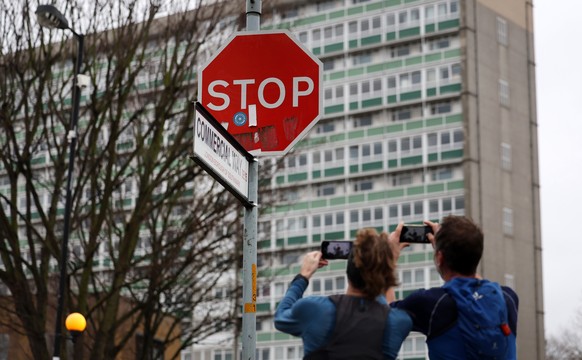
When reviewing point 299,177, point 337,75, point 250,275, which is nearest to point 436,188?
point 299,177

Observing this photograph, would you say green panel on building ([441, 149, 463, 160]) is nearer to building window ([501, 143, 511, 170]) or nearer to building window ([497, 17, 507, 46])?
building window ([501, 143, 511, 170])

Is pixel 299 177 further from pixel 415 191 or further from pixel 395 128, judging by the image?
pixel 415 191

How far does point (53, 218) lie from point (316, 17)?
2863 inches

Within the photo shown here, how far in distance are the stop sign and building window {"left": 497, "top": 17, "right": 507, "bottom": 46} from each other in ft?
281

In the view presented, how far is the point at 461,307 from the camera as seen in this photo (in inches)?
228

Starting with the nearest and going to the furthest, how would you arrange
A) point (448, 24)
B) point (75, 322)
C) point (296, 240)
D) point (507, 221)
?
point (75, 322) → point (507, 221) → point (448, 24) → point (296, 240)

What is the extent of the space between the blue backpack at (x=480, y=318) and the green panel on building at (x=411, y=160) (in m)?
85.4

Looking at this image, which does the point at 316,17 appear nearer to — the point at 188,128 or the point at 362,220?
the point at 362,220

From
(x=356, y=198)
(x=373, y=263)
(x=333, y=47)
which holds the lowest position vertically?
(x=373, y=263)

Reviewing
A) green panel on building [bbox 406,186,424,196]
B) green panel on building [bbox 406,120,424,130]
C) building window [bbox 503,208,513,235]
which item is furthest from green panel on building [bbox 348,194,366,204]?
building window [bbox 503,208,513,235]

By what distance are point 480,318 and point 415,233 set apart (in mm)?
766

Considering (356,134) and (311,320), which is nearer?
(311,320)

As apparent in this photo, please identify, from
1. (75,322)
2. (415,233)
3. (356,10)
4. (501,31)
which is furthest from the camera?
(356,10)

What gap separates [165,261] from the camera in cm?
2511
